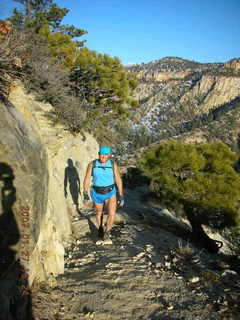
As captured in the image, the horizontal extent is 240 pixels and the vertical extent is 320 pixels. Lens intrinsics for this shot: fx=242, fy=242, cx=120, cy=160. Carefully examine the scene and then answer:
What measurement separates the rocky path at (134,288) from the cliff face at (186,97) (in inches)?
3941

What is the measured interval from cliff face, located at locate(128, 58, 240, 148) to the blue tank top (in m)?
99.9

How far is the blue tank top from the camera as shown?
4148 mm

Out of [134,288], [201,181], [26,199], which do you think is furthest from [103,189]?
[201,181]

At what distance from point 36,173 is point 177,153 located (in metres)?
6.63

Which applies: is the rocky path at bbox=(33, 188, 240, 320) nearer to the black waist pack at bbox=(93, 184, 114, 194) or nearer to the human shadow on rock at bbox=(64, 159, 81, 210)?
the black waist pack at bbox=(93, 184, 114, 194)

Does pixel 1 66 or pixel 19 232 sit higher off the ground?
pixel 1 66

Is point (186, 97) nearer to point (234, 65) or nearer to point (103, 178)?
point (234, 65)

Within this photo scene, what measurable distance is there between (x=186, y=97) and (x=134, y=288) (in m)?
140

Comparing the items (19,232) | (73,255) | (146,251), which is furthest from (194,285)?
(19,232)

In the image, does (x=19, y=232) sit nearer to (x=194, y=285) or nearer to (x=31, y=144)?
(x=31, y=144)

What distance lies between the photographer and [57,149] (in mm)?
6090

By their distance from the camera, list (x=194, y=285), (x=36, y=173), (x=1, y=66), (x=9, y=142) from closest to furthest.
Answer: (x=9, y=142)
(x=36, y=173)
(x=194, y=285)
(x=1, y=66)

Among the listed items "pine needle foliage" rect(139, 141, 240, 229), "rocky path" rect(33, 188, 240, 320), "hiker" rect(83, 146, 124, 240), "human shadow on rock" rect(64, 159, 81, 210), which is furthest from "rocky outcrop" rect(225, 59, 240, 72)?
"rocky path" rect(33, 188, 240, 320)

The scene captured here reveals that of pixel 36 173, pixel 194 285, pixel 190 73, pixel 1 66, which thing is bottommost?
pixel 194 285
